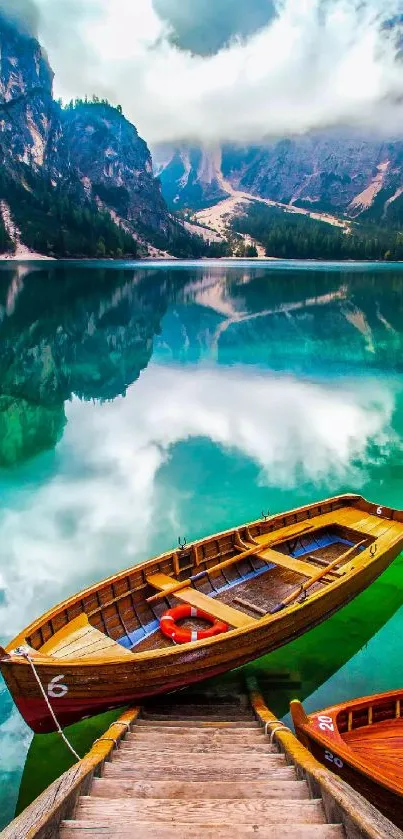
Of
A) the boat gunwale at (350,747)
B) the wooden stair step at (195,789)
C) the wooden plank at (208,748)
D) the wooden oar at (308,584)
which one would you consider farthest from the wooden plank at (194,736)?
the wooden oar at (308,584)

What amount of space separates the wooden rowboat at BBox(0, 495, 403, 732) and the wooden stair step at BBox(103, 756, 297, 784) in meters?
2.42

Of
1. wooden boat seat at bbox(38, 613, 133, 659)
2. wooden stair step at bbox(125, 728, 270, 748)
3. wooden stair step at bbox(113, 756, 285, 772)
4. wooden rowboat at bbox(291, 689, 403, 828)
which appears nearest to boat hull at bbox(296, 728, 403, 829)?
wooden rowboat at bbox(291, 689, 403, 828)

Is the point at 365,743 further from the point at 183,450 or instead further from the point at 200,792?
the point at 183,450

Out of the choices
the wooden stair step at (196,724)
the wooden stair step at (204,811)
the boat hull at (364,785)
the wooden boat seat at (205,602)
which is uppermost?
the wooden stair step at (204,811)

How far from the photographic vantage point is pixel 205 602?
511 inches

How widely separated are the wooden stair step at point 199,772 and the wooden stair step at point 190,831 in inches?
60.7

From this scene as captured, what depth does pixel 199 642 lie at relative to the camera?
11.0 metres

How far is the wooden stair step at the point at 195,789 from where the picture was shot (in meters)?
6.87

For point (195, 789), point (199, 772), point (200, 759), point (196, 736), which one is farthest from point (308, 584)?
point (195, 789)

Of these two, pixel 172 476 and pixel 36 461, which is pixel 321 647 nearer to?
pixel 172 476

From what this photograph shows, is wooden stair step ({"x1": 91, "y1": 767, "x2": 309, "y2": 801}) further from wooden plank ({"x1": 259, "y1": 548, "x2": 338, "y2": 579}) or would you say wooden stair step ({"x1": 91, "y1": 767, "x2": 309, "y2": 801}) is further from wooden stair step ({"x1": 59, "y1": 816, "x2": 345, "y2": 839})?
wooden plank ({"x1": 259, "y1": 548, "x2": 338, "y2": 579})

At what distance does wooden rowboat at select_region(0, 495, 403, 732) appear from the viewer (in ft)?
33.2

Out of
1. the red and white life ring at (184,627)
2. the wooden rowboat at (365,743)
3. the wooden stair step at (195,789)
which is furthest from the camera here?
the red and white life ring at (184,627)

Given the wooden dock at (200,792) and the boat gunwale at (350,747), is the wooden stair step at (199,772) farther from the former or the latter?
the boat gunwale at (350,747)
